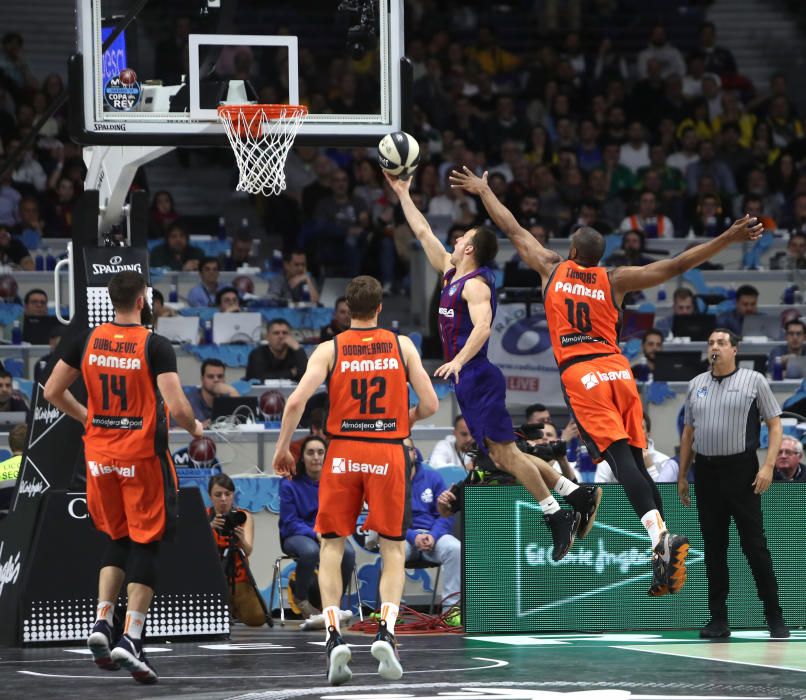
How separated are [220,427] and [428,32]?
12679 mm

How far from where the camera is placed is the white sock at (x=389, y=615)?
878 centimetres

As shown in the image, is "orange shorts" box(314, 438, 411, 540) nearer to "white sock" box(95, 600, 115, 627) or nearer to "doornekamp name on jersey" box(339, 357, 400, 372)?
"doornekamp name on jersey" box(339, 357, 400, 372)

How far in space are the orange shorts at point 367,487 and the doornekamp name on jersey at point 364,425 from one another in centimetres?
7

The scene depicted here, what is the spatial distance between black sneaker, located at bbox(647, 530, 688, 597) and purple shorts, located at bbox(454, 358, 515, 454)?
168cm

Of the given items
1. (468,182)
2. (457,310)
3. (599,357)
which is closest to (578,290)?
(599,357)

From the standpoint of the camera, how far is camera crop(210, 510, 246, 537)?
13.4 meters

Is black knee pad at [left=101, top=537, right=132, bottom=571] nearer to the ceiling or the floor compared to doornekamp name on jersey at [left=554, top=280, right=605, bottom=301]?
nearer to the floor

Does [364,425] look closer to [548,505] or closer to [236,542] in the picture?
[548,505]

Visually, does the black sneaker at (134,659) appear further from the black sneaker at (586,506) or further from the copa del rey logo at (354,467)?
the black sneaker at (586,506)

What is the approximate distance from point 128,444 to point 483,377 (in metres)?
2.82

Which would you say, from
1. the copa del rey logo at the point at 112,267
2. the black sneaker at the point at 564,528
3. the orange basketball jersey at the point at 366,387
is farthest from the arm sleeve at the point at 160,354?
the black sneaker at the point at 564,528

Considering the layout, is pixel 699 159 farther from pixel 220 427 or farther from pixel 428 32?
pixel 220 427

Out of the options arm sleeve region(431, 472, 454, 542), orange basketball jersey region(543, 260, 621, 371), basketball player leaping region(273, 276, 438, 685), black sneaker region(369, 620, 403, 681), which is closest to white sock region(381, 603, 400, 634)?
basketball player leaping region(273, 276, 438, 685)

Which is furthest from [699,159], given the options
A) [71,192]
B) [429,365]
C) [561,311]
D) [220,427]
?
[561,311]
